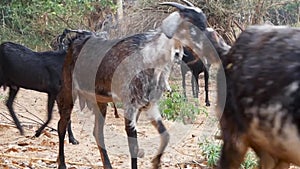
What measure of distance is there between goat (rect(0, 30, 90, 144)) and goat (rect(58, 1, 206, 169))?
6.77 ft

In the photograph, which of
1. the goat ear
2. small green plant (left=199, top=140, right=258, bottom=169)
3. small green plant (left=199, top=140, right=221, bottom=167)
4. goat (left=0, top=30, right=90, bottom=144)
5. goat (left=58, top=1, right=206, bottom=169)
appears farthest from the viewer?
goat (left=0, top=30, right=90, bottom=144)

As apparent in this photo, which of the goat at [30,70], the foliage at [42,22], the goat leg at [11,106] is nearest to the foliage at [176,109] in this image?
the goat at [30,70]

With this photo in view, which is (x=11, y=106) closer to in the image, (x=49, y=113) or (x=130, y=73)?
(x=49, y=113)

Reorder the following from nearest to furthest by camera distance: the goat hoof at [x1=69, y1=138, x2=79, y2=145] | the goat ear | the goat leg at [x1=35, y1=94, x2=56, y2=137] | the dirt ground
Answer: the goat ear
the dirt ground
the goat hoof at [x1=69, y1=138, x2=79, y2=145]
the goat leg at [x1=35, y1=94, x2=56, y2=137]

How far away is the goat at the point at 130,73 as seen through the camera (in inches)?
205

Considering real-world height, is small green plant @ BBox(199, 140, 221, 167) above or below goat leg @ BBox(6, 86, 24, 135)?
above

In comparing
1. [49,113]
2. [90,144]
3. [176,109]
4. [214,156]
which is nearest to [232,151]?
[214,156]

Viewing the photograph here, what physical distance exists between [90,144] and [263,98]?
457cm

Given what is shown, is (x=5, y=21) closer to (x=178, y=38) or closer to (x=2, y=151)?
(x=2, y=151)

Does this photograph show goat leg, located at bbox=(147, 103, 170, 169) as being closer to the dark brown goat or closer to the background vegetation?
the dark brown goat

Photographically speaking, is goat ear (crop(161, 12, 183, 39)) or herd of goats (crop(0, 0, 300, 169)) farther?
goat ear (crop(161, 12, 183, 39))

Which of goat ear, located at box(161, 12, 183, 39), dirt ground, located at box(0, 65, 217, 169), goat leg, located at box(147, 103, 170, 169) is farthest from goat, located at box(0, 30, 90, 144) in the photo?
goat ear, located at box(161, 12, 183, 39)

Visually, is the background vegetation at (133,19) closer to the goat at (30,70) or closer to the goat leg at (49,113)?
the goat at (30,70)

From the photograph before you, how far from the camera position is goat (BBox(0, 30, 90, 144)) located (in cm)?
802
